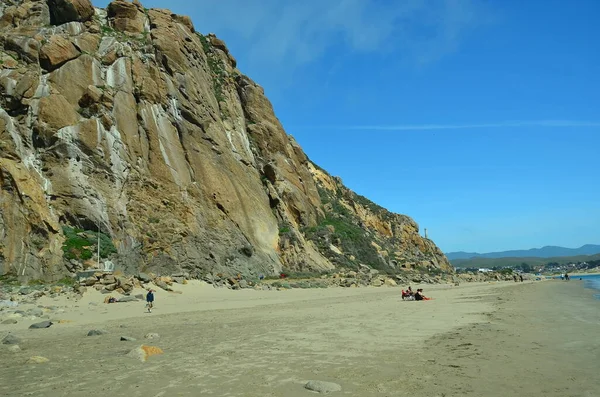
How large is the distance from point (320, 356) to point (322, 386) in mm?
2795

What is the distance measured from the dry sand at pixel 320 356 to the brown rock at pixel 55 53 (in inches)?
1119

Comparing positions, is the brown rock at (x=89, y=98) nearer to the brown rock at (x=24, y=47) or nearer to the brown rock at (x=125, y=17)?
the brown rock at (x=24, y=47)

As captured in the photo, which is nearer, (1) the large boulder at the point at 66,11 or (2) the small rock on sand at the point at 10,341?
(2) the small rock on sand at the point at 10,341

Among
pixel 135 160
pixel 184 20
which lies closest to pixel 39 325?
pixel 135 160

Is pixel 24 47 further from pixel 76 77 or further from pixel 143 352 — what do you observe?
pixel 143 352

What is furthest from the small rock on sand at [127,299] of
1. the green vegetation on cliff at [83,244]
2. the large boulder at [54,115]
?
the large boulder at [54,115]

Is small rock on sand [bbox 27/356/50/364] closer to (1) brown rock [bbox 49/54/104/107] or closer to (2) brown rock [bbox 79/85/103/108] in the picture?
(2) brown rock [bbox 79/85/103/108]

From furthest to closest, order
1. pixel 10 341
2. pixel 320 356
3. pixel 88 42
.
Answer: pixel 88 42 < pixel 10 341 < pixel 320 356

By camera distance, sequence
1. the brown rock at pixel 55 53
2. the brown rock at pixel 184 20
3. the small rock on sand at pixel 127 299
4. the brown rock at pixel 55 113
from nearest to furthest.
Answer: the small rock on sand at pixel 127 299
the brown rock at pixel 55 113
the brown rock at pixel 55 53
the brown rock at pixel 184 20

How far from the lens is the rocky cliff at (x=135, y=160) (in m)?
30.9

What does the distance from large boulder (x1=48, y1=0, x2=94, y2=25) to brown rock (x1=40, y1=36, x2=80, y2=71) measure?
6.11 metres

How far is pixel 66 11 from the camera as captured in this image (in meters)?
44.2

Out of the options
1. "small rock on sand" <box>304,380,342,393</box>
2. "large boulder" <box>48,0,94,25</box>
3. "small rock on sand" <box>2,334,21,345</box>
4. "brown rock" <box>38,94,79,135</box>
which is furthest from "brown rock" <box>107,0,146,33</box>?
"small rock on sand" <box>304,380,342,393</box>

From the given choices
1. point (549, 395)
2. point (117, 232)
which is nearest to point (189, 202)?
point (117, 232)
